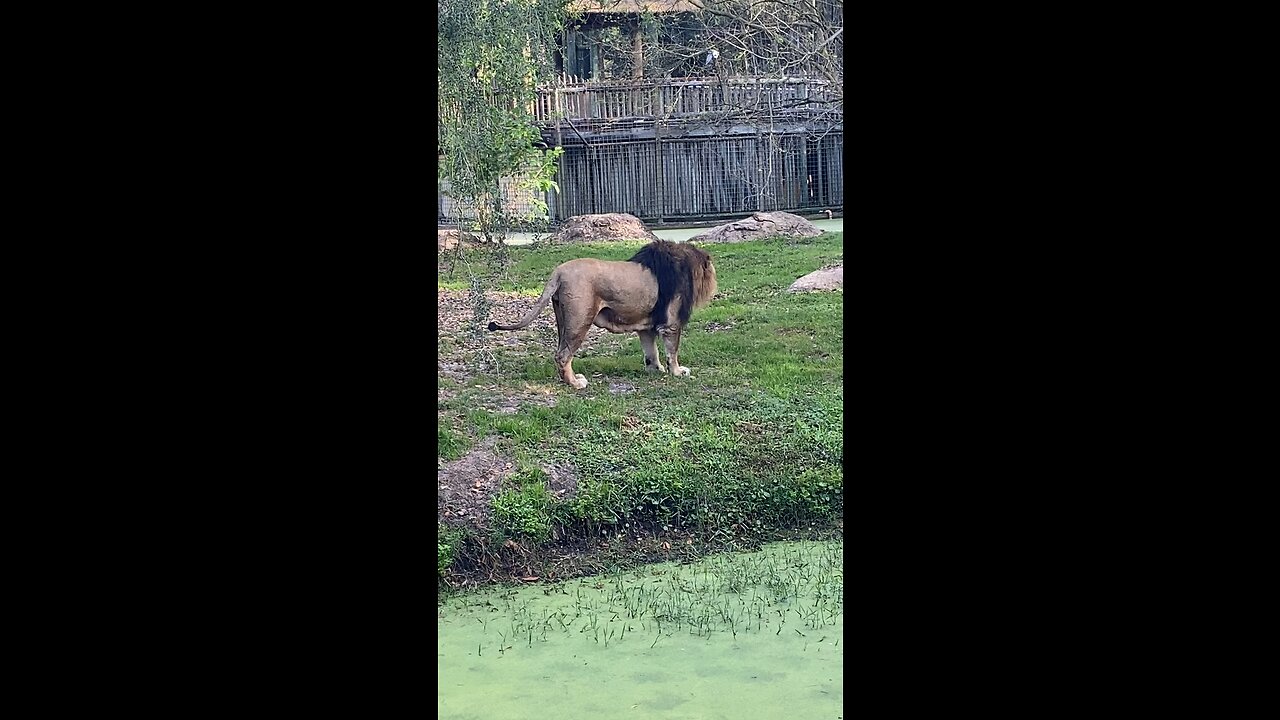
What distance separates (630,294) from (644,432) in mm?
858

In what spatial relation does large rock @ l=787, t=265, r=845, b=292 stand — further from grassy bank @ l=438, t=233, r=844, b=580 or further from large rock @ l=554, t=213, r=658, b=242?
large rock @ l=554, t=213, r=658, b=242

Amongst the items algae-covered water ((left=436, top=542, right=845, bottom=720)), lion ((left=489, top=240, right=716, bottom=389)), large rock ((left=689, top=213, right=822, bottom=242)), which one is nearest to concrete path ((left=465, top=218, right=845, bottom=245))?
large rock ((left=689, top=213, right=822, bottom=242))

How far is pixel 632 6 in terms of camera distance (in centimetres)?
1218

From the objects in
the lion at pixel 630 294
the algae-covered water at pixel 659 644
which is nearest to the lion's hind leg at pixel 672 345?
the lion at pixel 630 294

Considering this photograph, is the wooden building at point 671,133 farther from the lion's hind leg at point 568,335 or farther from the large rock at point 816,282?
the lion's hind leg at point 568,335

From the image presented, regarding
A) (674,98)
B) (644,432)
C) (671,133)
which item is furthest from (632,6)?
(644,432)

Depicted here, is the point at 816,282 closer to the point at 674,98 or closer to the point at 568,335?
the point at 674,98

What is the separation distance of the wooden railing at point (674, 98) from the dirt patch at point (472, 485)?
3417mm

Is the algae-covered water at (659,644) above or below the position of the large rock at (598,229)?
below

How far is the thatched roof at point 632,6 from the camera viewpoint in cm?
1118
